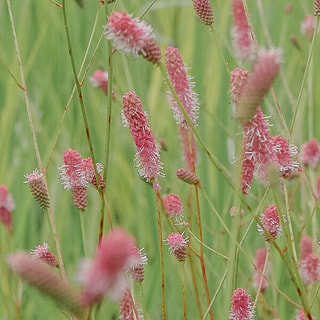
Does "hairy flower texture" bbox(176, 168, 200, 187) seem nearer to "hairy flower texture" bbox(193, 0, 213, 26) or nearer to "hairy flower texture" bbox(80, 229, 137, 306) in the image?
"hairy flower texture" bbox(193, 0, 213, 26)

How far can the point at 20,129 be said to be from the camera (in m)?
2.30

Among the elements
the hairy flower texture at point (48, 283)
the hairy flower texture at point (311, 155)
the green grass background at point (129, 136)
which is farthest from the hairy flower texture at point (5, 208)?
the hairy flower texture at point (48, 283)

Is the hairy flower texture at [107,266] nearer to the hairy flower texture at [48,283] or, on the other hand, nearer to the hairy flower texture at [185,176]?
the hairy flower texture at [48,283]

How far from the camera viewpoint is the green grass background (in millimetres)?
→ 1660

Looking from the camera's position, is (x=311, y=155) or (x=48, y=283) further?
(x=311, y=155)

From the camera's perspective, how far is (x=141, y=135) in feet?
3.09

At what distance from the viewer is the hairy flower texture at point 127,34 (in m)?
0.79

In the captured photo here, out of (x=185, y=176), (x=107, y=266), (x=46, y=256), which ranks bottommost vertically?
(x=107, y=266)

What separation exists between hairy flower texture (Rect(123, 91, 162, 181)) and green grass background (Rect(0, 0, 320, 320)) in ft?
1.43

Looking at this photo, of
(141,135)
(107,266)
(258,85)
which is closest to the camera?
(107,266)

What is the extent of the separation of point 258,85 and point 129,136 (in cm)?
126

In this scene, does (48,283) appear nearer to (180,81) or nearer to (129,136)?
(180,81)

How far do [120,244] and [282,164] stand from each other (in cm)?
48

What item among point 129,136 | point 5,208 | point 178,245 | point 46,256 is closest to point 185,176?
point 178,245
